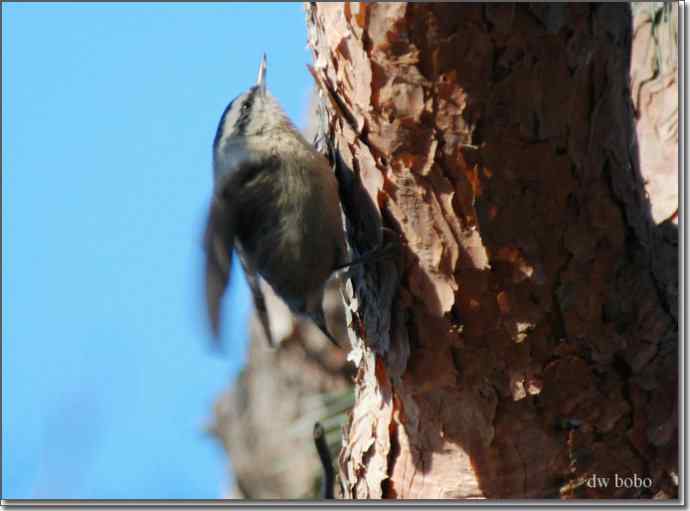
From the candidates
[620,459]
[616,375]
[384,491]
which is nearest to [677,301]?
[616,375]

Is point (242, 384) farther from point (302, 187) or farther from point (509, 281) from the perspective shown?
point (509, 281)

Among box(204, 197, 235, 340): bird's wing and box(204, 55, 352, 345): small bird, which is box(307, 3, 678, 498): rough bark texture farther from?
box(204, 197, 235, 340): bird's wing

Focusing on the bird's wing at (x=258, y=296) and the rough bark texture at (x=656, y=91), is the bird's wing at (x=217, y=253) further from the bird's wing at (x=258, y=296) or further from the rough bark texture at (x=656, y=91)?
the rough bark texture at (x=656, y=91)

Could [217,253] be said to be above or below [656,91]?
below

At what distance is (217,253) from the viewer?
2227 mm

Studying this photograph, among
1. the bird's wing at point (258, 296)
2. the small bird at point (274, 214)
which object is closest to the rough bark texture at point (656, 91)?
the small bird at point (274, 214)

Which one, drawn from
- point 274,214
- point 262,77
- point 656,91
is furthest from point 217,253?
point 656,91

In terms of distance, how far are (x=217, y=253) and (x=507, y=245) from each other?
2.40 feet

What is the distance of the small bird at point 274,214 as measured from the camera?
219cm

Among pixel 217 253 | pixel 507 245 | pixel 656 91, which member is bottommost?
pixel 507 245

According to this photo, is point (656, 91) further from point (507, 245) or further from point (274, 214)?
A: point (274, 214)

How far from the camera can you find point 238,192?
89.2 inches

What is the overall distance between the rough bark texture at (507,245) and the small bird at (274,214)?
99mm

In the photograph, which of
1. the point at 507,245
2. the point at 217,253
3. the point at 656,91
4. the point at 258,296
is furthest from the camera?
the point at 656,91
